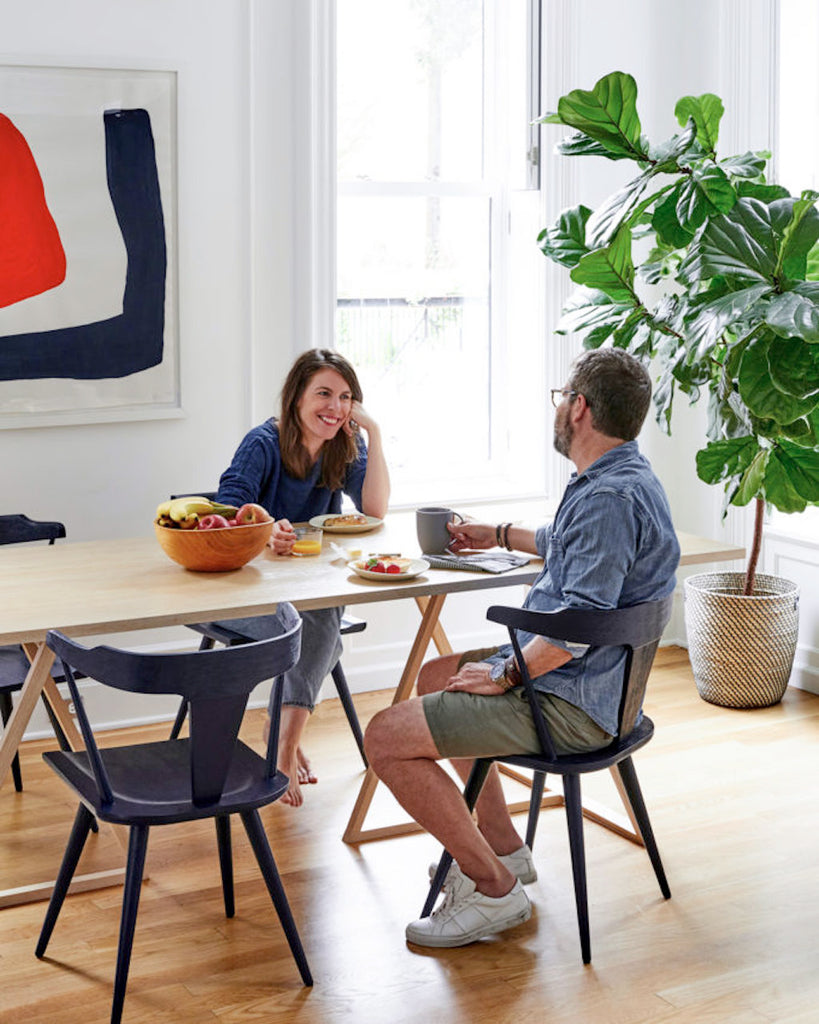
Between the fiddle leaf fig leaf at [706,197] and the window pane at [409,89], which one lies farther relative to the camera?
the window pane at [409,89]

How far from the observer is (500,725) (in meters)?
2.75

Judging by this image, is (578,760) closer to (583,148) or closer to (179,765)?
(179,765)

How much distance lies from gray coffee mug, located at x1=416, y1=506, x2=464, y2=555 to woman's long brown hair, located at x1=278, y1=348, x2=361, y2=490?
53 cm

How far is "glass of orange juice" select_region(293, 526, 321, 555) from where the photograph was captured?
3.23 metres

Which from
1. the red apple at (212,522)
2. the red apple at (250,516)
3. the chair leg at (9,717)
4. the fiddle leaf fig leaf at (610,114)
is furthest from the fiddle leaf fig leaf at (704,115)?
the chair leg at (9,717)

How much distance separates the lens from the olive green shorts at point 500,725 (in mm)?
2756

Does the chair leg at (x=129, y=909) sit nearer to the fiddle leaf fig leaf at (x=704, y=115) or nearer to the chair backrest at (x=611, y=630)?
the chair backrest at (x=611, y=630)

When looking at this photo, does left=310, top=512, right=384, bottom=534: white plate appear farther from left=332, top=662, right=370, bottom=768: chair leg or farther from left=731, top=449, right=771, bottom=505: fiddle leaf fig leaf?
left=731, top=449, right=771, bottom=505: fiddle leaf fig leaf

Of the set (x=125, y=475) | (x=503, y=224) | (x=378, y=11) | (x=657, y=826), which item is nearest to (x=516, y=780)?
(x=657, y=826)

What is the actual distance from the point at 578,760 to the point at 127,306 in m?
2.15

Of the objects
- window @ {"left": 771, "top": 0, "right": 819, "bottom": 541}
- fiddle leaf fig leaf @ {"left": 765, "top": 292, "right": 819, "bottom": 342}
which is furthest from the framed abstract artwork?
window @ {"left": 771, "top": 0, "right": 819, "bottom": 541}

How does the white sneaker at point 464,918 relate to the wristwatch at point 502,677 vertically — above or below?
below

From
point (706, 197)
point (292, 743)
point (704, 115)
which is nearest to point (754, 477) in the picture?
point (706, 197)

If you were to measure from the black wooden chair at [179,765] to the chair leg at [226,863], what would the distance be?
1.05 feet
